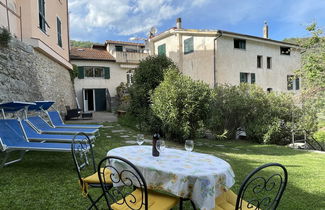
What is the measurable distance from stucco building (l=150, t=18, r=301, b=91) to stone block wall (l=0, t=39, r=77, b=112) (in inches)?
380

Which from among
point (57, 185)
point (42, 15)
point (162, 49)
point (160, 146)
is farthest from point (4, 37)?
point (162, 49)

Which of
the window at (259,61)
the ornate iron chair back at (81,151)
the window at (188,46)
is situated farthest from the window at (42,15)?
the window at (259,61)

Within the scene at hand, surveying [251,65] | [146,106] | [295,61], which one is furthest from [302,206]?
[295,61]

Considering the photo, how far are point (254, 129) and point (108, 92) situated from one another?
537 inches

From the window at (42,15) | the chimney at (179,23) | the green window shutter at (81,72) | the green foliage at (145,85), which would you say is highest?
the chimney at (179,23)

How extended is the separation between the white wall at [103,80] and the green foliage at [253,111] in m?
12.4

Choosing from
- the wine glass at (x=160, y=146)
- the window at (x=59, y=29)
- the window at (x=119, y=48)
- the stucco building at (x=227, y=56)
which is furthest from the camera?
the window at (x=119, y=48)

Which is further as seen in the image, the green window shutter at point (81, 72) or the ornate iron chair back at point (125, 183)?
the green window shutter at point (81, 72)

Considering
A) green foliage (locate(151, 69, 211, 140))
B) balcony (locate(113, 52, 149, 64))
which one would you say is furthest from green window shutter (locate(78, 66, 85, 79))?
green foliage (locate(151, 69, 211, 140))

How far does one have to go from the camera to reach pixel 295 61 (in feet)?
68.6

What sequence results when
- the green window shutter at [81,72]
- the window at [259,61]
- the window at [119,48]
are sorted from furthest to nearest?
the window at [119,48] → the green window shutter at [81,72] → the window at [259,61]

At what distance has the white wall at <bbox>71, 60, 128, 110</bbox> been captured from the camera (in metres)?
19.0

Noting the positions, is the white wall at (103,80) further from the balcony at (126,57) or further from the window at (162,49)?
the window at (162,49)

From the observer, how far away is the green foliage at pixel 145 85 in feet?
30.1
